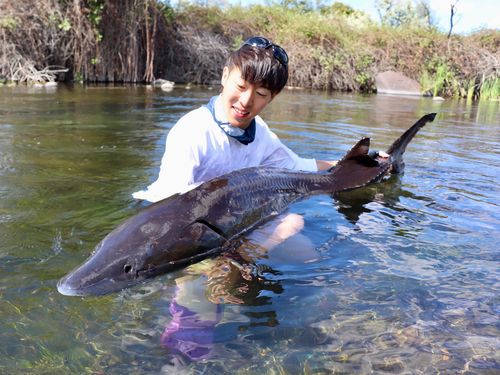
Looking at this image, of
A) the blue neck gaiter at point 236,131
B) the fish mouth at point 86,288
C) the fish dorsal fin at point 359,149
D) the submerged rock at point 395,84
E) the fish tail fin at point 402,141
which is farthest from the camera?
the submerged rock at point 395,84

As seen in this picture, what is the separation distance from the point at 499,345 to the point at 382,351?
1.90 ft

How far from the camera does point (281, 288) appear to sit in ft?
8.09

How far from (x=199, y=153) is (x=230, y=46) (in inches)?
776

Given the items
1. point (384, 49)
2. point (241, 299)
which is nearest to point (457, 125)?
point (241, 299)

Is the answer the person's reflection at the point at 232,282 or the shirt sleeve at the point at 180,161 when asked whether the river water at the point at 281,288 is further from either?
the shirt sleeve at the point at 180,161

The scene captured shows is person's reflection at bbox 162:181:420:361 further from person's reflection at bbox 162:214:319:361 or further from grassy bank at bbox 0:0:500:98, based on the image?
grassy bank at bbox 0:0:500:98

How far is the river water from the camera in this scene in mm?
1873

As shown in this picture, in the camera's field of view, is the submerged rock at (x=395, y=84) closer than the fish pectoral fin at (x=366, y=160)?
No

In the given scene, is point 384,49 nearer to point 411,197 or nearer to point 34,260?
point 411,197

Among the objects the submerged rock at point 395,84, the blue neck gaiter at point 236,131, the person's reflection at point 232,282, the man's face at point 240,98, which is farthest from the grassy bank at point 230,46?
the person's reflection at point 232,282

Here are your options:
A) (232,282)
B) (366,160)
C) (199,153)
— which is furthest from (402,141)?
(232,282)

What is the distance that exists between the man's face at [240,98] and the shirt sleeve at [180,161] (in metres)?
0.33

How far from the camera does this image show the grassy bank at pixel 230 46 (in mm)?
16578

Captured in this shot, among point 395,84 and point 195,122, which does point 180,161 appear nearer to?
point 195,122
